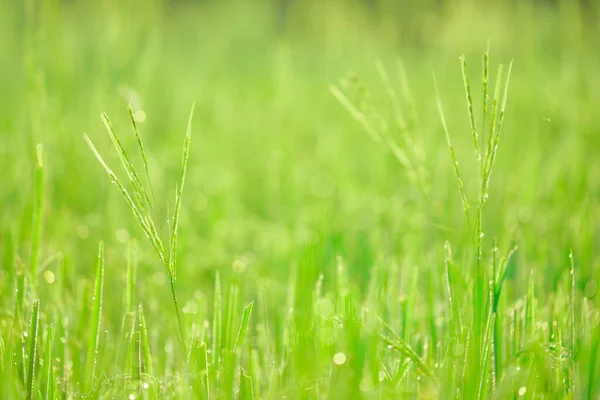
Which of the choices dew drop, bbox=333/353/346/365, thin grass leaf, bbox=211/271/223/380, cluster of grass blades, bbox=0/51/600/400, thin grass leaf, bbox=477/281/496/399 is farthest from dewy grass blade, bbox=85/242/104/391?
thin grass leaf, bbox=477/281/496/399

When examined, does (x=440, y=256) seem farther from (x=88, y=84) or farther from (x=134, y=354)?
(x=88, y=84)

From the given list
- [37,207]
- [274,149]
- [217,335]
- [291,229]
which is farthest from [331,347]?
[274,149]

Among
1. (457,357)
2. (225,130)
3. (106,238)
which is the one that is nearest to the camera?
(457,357)

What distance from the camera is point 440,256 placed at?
0.96m

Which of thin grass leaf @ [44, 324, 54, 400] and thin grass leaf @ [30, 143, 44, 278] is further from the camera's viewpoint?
thin grass leaf @ [30, 143, 44, 278]

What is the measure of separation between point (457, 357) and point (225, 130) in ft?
6.03

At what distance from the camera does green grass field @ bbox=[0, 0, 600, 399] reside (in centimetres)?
66

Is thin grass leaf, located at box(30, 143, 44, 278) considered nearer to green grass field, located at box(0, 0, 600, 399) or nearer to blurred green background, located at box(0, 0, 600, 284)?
green grass field, located at box(0, 0, 600, 399)

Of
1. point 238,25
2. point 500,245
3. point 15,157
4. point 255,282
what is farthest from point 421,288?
point 238,25

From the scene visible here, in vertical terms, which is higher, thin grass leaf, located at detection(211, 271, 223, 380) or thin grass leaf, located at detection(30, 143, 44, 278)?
thin grass leaf, located at detection(30, 143, 44, 278)

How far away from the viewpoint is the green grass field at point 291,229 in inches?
26.0

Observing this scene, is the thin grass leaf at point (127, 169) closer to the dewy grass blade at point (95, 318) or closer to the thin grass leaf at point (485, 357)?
the dewy grass blade at point (95, 318)

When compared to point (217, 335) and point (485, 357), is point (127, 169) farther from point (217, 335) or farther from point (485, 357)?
point (485, 357)

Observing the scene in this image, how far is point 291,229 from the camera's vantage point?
4.76 feet
